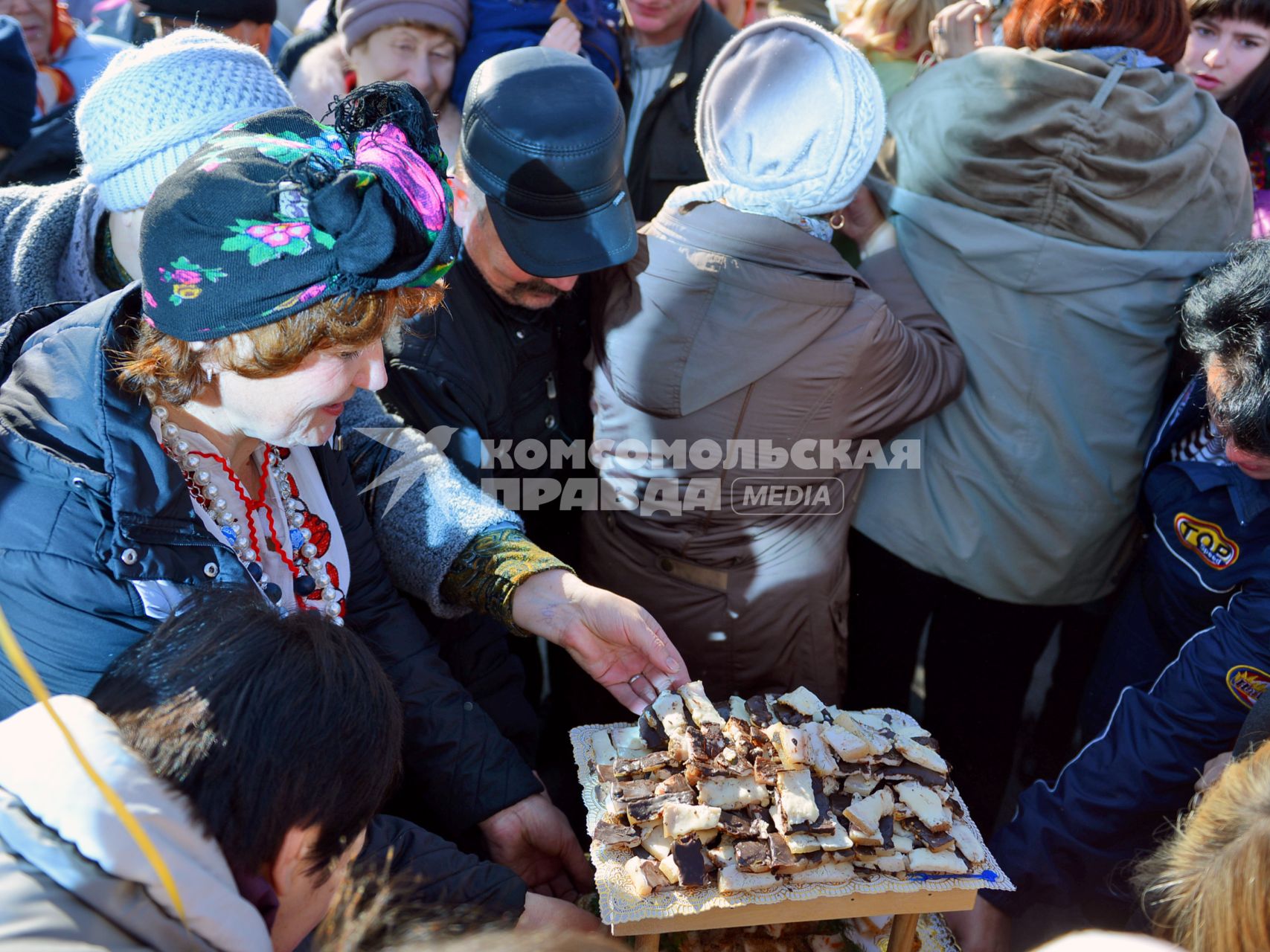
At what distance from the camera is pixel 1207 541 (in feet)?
6.17

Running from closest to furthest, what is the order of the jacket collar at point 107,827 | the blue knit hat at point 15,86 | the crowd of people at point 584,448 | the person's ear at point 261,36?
the jacket collar at point 107,827
the crowd of people at point 584,448
the blue knit hat at point 15,86
the person's ear at point 261,36

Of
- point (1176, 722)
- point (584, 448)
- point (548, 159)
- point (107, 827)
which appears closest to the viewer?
point (107, 827)

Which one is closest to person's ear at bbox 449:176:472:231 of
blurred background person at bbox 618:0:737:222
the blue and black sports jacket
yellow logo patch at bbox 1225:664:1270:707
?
blurred background person at bbox 618:0:737:222

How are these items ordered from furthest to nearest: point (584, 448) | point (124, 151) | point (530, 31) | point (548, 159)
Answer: point (530, 31) → point (584, 448) → point (548, 159) → point (124, 151)

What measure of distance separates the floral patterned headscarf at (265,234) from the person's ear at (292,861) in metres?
0.61

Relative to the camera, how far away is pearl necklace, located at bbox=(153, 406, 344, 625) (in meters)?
1.36

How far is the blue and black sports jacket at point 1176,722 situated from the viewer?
1.68m

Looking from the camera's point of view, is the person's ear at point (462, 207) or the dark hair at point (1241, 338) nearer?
the dark hair at point (1241, 338)

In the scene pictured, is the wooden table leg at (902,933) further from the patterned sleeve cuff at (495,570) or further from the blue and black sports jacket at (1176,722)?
the patterned sleeve cuff at (495,570)

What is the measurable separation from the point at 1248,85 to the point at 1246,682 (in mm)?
1755

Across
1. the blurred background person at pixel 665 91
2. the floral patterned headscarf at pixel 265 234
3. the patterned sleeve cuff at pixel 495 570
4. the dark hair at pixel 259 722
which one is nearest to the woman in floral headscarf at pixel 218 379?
the floral patterned headscarf at pixel 265 234

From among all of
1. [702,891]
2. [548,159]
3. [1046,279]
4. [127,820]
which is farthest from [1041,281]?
[127,820]

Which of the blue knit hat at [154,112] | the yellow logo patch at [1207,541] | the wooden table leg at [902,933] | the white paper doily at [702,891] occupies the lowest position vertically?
the wooden table leg at [902,933]

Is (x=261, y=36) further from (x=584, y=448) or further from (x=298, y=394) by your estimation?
(x=298, y=394)
